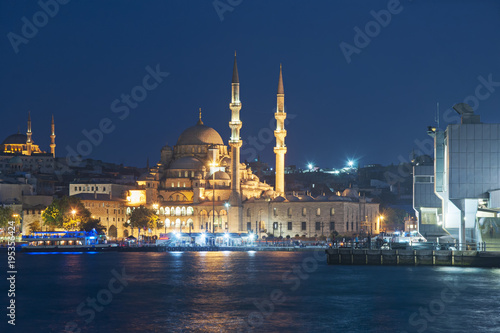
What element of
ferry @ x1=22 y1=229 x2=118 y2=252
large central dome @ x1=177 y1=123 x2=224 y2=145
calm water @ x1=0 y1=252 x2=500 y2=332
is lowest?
calm water @ x1=0 y1=252 x2=500 y2=332

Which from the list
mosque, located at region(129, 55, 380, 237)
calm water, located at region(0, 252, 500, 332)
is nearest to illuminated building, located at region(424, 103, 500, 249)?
calm water, located at region(0, 252, 500, 332)

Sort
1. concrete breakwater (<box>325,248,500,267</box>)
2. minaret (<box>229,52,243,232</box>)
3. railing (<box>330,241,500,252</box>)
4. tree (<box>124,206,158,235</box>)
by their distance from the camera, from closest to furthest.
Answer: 1. concrete breakwater (<box>325,248,500,267</box>)
2. railing (<box>330,241,500,252</box>)
3. minaret (<box>229,52,243,232</box>)
4. tree (<box>124,206,158,235</box>)

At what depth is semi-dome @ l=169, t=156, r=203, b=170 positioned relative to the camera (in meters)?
122

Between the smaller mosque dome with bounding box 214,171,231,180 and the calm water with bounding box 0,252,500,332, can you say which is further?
the smaller mosque dome with bounding box 214,171,231,180

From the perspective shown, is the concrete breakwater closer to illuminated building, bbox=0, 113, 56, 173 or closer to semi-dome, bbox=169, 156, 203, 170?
semi-dome, bbox=169, 156, 203, 170

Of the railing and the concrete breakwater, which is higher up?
the railing

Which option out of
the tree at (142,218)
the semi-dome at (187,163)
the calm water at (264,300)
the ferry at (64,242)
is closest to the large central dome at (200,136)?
the semi-dome at (187,163)

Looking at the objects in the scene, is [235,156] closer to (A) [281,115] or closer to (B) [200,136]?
(A) [281,115]

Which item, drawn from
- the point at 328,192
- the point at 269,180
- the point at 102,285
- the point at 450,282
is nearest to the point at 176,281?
the point at 102,285

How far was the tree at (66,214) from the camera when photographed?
106 m

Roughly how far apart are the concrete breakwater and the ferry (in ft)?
135

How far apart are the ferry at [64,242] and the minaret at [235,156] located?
18.9 meters

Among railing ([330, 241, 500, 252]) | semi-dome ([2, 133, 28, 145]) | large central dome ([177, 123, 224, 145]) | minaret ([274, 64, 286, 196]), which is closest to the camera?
railing ([330, 241, 500, 252])

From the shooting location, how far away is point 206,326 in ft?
106
